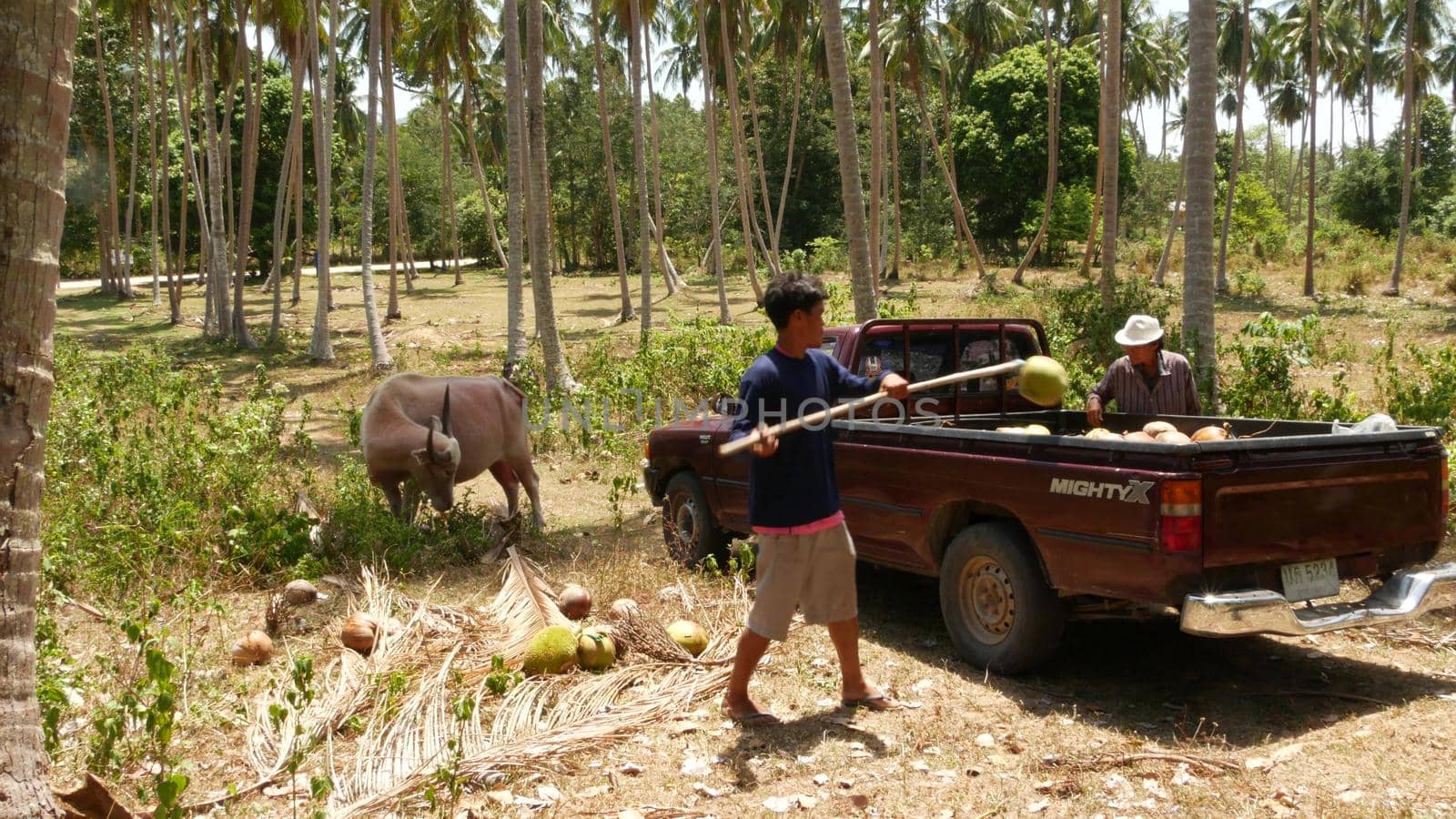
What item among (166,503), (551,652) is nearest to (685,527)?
(551,652)

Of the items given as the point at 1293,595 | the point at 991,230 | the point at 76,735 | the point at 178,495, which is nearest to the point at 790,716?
the point at 1293,595

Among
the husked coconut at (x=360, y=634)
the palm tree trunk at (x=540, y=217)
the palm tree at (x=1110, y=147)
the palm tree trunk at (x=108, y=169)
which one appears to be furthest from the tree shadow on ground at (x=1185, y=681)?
the palm tree trunk at (x=108, y=169)

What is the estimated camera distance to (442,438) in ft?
28.8

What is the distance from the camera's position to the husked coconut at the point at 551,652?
19.0ft

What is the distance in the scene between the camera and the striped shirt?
752 centimetres

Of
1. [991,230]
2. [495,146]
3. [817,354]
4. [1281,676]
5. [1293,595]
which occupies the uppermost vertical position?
→ [495,146]

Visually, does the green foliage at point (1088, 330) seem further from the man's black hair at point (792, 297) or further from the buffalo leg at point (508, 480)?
the man's black hair at point (792, 297)

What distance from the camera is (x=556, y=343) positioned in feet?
55.9

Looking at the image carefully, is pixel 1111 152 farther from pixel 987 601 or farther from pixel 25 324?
pixel 25 324

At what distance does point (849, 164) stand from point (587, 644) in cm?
708

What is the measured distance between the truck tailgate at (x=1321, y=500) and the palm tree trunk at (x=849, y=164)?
6.62 metres

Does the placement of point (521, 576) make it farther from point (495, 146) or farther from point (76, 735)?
point (495, 146)

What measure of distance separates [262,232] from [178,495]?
38.3m

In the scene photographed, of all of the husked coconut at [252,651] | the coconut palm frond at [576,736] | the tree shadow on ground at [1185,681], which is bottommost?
the tree shadow on ground at [1185,681]
